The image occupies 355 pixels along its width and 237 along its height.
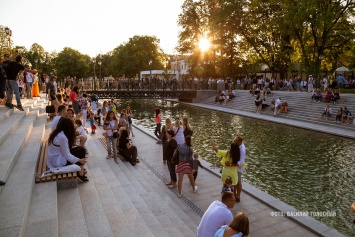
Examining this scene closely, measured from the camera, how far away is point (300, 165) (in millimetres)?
11203

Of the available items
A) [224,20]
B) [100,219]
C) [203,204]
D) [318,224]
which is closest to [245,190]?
[203,204]

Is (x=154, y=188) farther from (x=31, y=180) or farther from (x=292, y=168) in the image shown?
(x=292, y=168)

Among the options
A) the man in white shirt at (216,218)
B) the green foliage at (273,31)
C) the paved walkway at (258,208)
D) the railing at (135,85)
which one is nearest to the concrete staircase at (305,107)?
the green foliage at (273,31)

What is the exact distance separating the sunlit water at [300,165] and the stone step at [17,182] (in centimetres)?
684

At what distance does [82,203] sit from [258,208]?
451 cm

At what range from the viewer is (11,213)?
405 centimetres

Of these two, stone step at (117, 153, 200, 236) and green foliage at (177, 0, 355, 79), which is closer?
stone step at (117, 153, 200, 236)

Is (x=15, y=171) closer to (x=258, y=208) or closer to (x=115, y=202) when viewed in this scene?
(x=115, y=202)

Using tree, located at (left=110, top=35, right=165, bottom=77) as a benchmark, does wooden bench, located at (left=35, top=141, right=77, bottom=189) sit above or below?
below

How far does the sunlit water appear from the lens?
25.7 ft

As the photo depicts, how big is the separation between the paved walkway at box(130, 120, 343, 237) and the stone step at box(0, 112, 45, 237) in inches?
154

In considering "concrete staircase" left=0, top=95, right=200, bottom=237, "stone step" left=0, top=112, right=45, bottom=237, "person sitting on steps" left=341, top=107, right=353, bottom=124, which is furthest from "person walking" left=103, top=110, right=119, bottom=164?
"person sitting on steps" left=341, top=107, right=353, bottom=124

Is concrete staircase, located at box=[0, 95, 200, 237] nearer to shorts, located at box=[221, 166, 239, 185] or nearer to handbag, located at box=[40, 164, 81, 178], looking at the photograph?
handbag, located at box=[40, 164, 81, 178]

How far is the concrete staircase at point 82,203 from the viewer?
4.30 metres
